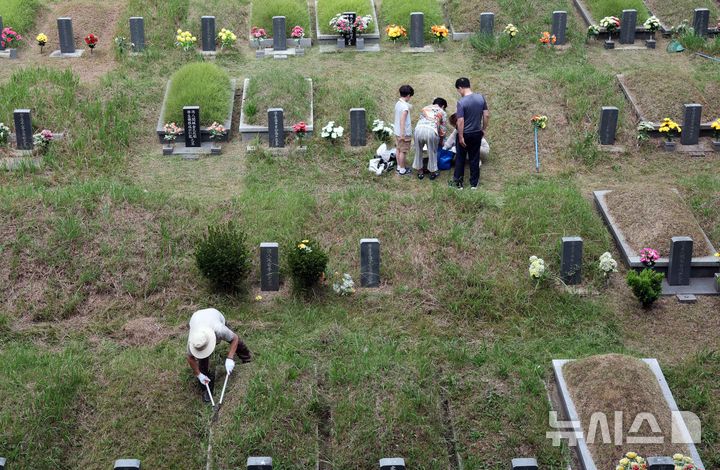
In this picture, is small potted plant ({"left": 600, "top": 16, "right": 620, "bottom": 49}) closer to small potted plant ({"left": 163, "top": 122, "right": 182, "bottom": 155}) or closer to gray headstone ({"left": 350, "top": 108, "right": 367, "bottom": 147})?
gray headstone ({"left": 350, "top": 108, "right": 367, "bottom": 147})

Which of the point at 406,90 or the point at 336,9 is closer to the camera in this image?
the point at 406,90

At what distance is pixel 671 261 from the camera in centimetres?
1398

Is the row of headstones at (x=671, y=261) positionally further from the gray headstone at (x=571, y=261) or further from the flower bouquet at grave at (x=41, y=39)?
the flower bouquet at grave at (x=41, y=39)

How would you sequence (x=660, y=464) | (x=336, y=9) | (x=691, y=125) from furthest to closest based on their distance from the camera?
(x=336, y=9) < (x=691, y=125) < (x=660, y=464)

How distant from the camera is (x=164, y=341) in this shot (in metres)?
13.0

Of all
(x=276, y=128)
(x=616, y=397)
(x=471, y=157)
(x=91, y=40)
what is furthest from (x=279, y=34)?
(x=616, y=397)

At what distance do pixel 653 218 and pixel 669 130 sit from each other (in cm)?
298

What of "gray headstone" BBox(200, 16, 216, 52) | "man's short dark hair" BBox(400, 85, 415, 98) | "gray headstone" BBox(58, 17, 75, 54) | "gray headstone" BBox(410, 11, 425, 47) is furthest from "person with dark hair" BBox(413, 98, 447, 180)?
"gray headstone" BBox(58, 17, 75, 54)

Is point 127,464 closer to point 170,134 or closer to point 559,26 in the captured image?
Result: point 170,134

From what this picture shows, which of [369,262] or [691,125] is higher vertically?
[691,125]

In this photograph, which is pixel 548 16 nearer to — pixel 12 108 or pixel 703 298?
pixel 703 298

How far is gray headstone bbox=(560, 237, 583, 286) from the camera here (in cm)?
1384

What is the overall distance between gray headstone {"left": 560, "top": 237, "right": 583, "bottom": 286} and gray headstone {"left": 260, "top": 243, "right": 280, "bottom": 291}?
3.93 metres

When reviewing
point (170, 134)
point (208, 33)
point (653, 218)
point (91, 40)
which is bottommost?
point (653, 218)
